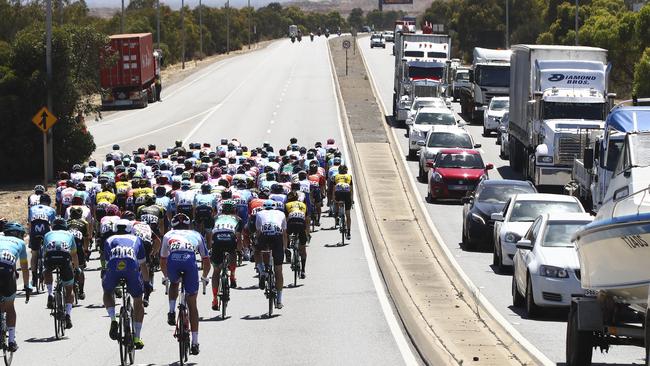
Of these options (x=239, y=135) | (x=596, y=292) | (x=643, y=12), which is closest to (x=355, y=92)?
(x=643, y=12)

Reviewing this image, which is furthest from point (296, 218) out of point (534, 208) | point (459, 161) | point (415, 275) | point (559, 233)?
point (459, 161)

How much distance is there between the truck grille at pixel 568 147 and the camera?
3812 cm

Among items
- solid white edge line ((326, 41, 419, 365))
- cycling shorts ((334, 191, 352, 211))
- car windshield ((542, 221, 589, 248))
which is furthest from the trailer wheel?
cycling shorts ((334, 191, 352, 211))

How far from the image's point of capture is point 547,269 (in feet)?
62.1

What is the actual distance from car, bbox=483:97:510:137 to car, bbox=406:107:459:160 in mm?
6827

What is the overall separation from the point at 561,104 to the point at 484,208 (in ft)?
37.1

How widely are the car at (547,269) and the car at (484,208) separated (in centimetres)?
789

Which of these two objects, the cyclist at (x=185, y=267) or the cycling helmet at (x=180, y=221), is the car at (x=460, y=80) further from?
the cyclist at (x=185, y=267)

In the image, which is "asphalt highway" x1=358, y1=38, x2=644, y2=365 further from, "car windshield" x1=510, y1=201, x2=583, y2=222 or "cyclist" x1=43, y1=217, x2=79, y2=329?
"cyclist" x1=43, y1=217, x2=79, y2=329

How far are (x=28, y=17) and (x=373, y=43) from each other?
2666 inches

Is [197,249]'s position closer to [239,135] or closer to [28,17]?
[239,135]

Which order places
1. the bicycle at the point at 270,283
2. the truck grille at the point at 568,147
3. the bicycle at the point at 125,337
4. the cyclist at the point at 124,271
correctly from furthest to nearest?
1. the truck grille at the point at 568,147
2. the bicycle at the point at 270,283
3. the cyclist at the point at 124,271
4. the bicycle at the point at 125,337

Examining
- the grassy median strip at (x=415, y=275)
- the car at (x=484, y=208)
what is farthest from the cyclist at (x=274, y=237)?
the car at (x=484, y=208)

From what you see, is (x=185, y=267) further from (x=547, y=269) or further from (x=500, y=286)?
(x=500, y=286)
